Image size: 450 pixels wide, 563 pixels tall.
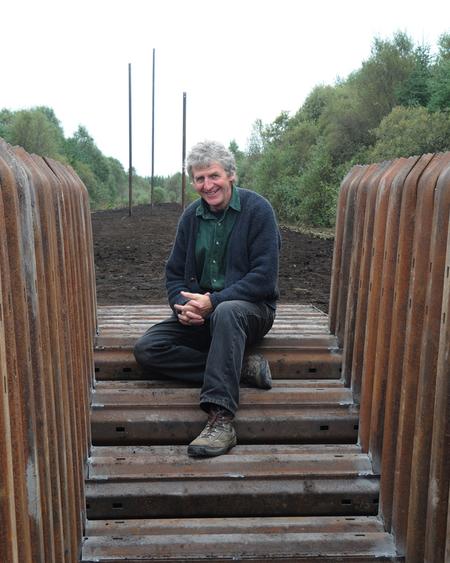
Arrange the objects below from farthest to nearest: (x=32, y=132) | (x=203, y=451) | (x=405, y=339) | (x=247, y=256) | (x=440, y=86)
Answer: (x=32, y=132) < (x=440, y=86) < (x=247, y=256) < (x=203, y=451) < (x=405, y=339)

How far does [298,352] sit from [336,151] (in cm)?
3208

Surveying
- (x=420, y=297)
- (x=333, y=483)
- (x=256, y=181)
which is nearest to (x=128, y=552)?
(x=333, y=483)

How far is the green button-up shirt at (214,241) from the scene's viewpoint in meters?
4.75

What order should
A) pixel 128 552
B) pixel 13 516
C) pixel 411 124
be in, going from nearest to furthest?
1. pixel 13 516
2. pixel 128 552
3. pixel 411 124

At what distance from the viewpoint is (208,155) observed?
461cm

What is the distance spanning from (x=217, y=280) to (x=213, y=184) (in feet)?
1.90

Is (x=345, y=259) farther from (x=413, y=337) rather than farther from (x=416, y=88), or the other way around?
(x=416, y=88)

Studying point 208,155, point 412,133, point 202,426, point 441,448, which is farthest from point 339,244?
point 412,133

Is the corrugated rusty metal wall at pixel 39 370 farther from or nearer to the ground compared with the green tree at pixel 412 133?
nearer to the ground

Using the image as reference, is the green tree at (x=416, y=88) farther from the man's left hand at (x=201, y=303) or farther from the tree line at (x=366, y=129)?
the man's left hand at (x=201, y=303)

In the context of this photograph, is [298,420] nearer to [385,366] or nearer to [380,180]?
[385,366]

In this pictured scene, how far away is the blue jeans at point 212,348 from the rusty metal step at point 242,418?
170 millimetres

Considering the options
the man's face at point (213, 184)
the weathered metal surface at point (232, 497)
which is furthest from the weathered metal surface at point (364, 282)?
the man's face at point (213, 184)

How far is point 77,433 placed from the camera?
3746 millimetres
